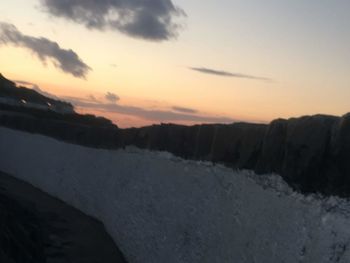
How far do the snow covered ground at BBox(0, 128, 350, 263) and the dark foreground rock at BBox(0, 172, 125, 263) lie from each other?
0.96 feet

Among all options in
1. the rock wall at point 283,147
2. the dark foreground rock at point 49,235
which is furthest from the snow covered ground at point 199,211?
→ the dark foreground rock at point 49,235

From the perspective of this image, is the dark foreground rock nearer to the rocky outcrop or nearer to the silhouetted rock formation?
the silhouetted rock formation

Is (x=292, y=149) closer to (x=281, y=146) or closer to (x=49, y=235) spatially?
(x=281, y=146)

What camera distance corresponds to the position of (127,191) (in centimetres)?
992

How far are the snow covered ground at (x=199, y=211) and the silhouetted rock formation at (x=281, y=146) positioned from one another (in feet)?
0.39

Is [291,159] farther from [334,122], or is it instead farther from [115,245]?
[115,245]

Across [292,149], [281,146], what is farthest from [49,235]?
[292,149]

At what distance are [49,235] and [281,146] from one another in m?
6.77

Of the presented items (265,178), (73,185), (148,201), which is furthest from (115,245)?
(265,178)

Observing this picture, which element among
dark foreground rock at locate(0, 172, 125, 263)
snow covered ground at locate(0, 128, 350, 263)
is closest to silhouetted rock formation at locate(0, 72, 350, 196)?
snow covered ground at locate(0, 128, 350, 263)

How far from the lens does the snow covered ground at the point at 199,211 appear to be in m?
4.36

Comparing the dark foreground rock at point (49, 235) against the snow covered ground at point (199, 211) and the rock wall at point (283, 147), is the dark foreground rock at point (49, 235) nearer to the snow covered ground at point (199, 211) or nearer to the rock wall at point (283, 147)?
the snow covered ground at point (199, 211)

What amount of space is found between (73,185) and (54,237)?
124 inches

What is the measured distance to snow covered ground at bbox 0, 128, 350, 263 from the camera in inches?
171
